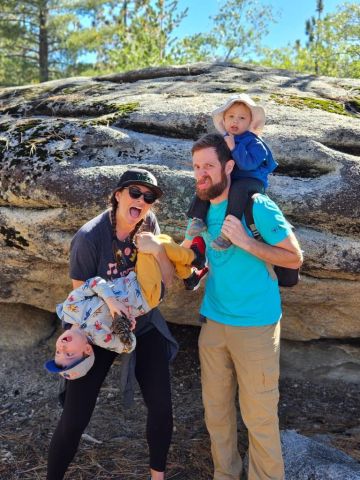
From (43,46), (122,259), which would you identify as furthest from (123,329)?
(43,46)

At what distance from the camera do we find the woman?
3.48 m

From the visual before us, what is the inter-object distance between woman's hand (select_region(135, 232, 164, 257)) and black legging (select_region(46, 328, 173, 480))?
2.38 ft

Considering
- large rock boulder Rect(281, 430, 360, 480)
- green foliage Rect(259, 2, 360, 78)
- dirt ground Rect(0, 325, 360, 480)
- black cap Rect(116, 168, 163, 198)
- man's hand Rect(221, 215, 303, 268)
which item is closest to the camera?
man's hand Rect(221, 215, 303, 268)

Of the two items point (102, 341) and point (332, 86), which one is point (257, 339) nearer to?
point (102, 341)

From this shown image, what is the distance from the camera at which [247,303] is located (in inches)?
140

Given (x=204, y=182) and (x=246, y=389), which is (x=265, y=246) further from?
(x=246, y=389)

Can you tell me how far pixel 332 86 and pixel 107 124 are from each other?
9.86 feet

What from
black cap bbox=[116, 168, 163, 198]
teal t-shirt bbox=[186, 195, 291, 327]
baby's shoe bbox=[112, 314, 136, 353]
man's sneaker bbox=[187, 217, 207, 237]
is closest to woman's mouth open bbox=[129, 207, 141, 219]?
black cap bbox=[116, 168, 163, 198]

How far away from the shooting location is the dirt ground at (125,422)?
4.37 m

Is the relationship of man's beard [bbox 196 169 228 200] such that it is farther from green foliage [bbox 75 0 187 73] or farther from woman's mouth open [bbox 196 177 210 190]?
green foliage [bbox 75 0 187 73]

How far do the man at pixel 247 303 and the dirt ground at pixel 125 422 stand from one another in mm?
1000

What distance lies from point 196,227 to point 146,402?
128 cm

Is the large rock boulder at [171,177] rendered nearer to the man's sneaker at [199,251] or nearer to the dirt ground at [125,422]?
the dirt ground at [125,422]

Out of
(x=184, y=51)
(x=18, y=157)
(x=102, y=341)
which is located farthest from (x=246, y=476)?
(x=184, y=51)
